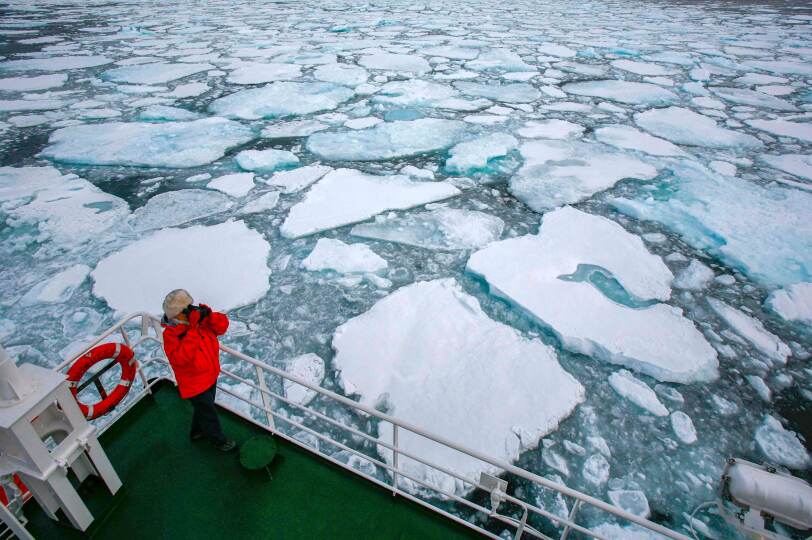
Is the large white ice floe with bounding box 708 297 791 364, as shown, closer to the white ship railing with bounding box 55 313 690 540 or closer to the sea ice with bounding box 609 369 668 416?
the sea ice with bounding box 609 369 668 416

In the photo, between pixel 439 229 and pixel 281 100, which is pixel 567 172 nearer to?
pixel 439 229

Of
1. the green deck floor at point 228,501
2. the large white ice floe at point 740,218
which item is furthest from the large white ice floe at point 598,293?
the green deck floor at point 228,501

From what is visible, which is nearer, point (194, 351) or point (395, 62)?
point (194, 351)

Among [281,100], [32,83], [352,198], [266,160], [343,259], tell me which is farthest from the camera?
[32,83]

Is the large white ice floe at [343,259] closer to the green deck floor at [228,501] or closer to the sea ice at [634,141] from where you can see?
the green deck floor at [228,501]

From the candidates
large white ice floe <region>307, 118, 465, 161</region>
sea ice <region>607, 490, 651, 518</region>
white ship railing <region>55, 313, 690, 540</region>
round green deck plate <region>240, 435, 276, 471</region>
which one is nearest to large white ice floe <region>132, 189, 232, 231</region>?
large white ice floe <region>307, 118, 465, 161</region>

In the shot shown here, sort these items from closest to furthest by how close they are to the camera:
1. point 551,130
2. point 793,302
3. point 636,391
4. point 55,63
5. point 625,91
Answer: point 636,391 → point 793,302 → point 551,130 → point 625,91 → point 55,63

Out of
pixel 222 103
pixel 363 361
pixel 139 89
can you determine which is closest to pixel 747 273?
pixel 363 361

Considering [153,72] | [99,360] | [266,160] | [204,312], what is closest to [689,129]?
[266,160]
